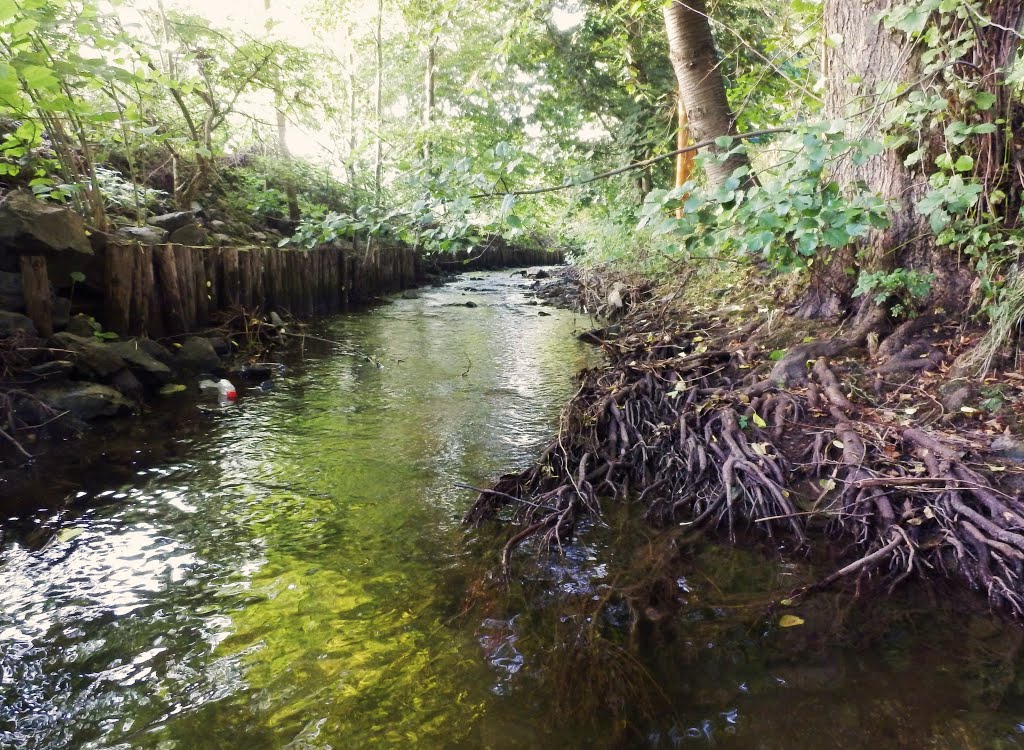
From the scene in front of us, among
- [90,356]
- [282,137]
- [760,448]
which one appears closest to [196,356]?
[90,356]

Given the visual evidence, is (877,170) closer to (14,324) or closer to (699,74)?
(699,74)

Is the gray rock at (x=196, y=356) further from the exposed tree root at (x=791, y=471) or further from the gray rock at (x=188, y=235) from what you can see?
the exposed tree root at (x=791, y=471)

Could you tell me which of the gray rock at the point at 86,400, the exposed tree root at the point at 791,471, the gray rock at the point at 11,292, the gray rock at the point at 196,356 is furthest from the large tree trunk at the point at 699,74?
the gray rock at the point at 11,292

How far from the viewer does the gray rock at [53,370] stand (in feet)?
16.3

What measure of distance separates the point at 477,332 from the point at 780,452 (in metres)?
7.63

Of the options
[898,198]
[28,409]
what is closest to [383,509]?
[28,409]

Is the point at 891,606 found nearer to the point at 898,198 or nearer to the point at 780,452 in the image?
the point at 780,452

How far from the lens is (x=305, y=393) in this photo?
664cm

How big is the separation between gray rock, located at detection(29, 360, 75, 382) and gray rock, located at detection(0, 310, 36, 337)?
0.36 m

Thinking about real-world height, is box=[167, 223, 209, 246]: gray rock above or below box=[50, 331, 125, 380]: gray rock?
above

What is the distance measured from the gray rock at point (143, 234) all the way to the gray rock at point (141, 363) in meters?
2.42

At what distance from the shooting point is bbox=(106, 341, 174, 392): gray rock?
5902mm

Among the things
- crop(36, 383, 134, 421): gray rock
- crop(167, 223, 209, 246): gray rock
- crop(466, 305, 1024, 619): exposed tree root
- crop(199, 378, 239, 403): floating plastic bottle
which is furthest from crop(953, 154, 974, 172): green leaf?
crop(167, 223, 209, 246): gray rock

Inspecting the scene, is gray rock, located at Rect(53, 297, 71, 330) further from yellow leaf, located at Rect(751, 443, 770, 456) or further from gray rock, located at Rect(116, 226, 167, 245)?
yellow leaf, located at Rect(751, 443, 770, 456)
